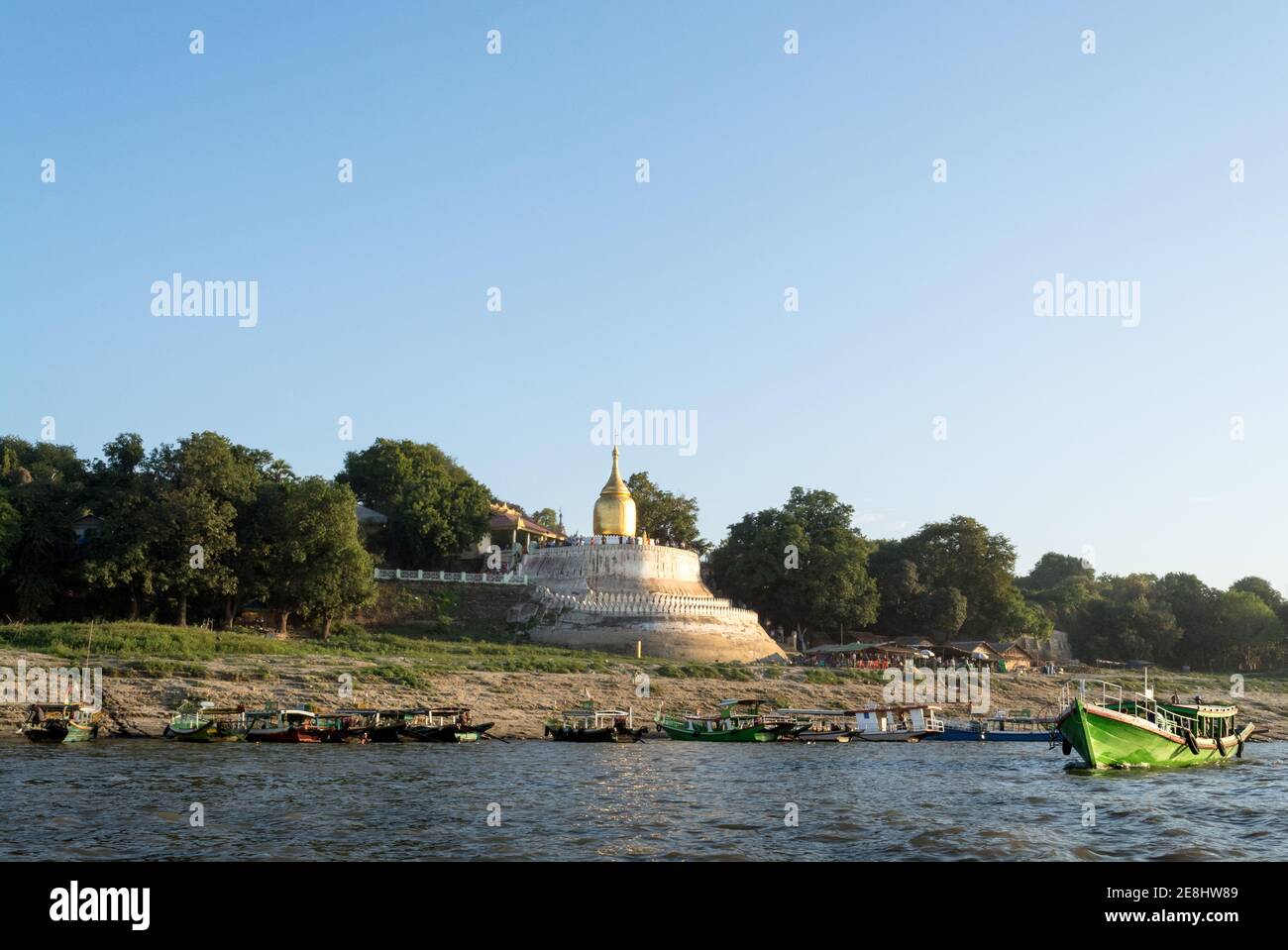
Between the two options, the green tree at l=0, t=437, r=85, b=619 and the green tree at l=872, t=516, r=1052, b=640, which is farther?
the green tree at l=872, t=516, r=1052, b=640

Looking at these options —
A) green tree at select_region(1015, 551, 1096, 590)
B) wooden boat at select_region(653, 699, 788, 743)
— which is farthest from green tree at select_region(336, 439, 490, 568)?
green tree at select_region(1015, 551, 1096, 590)

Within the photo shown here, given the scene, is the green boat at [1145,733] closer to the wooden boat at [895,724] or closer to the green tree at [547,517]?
the wooden boat at [895,724]

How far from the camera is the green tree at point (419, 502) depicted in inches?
2987

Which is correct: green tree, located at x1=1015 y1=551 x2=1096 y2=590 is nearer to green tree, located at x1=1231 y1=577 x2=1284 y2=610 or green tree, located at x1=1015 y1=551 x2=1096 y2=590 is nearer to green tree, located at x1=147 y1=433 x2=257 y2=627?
green tree, located at x1=1231 y1=577 x2=1284 y2=610

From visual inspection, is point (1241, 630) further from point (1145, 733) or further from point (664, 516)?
point (1145, 733)

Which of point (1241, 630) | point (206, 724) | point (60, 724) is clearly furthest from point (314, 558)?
point (1241, 630)

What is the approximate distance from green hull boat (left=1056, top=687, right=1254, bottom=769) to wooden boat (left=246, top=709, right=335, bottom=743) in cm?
2368

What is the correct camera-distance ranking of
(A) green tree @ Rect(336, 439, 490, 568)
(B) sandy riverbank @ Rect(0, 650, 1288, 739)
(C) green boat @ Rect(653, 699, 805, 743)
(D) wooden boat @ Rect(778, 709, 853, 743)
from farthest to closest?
(A) green tree @ Rect(336, 439, 490, 568) < (D) wooden boat @ Rect(778, 709, 853, 743) < (C) green boat @ Rect(653, 699, 805, 743) < (B) sandy riverbank @ Rect(0, 650, 1288, 739)

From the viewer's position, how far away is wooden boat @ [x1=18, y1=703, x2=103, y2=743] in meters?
36.1

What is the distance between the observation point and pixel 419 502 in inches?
2982

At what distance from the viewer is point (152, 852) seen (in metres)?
18.5

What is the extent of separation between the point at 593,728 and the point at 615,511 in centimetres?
4404
